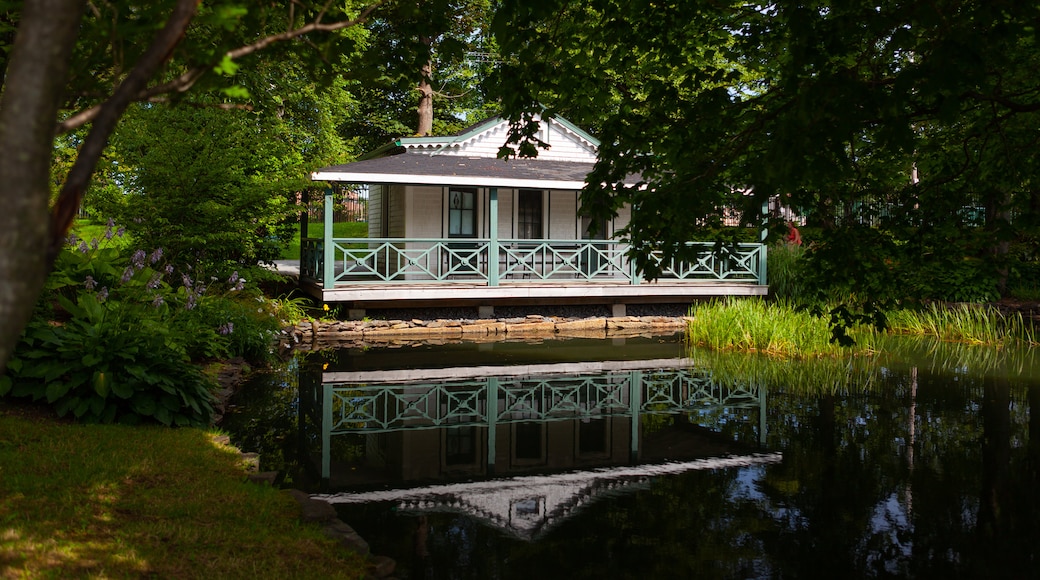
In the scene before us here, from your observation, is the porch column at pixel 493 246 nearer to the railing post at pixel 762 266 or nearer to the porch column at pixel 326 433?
the railing post at pixel 762 266

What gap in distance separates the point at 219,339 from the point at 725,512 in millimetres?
7306

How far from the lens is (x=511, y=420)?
9.16 metres

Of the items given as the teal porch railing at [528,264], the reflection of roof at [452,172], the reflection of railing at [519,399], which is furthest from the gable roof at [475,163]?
the reflection of railing at [519,399]

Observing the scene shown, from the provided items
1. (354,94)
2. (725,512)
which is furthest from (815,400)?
(354,94)

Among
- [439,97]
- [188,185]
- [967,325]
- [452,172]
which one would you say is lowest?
[967,325]

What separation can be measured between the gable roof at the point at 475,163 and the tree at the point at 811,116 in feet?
31.2

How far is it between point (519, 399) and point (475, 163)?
983 centimetres

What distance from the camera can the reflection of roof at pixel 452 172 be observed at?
1619cm

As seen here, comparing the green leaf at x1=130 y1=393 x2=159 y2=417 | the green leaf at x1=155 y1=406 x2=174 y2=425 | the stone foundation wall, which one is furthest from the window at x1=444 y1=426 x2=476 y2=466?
the stone foundation wall

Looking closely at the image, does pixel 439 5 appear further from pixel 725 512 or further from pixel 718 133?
pixel 725 512

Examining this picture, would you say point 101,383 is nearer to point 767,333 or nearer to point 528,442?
point 528,442

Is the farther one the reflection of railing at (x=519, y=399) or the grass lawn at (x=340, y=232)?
the grass lawn at (x=340, y=232)

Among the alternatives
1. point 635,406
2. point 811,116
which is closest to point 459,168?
point 635,406

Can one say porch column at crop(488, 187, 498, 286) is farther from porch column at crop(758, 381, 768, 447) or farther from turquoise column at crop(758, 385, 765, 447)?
turquoise column at crop(758, 385, 765, 447)
